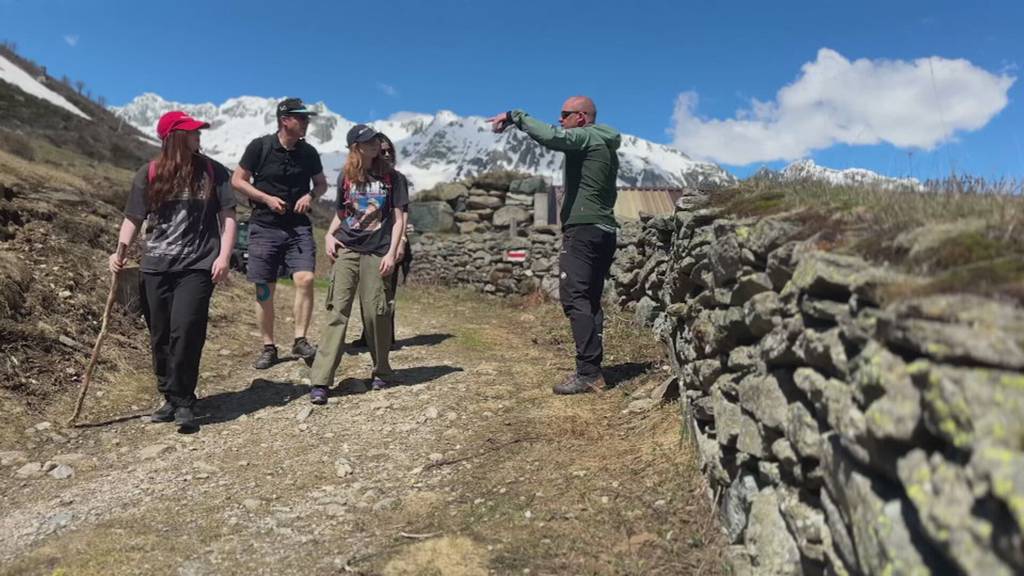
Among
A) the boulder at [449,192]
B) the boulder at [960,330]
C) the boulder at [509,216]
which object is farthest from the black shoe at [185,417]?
the boulder at [449,192]

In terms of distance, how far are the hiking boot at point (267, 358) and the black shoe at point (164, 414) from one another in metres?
1.43

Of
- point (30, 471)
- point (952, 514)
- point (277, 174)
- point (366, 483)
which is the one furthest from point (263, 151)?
point (952, 514)

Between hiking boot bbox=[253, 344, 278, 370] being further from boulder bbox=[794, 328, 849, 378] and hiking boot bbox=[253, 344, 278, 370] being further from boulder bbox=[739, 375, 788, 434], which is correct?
boulder bbox=[794, 328, 849, 378]

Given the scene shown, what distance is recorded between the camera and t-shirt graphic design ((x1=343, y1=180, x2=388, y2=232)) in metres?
5.28

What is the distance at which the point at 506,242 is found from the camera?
13266 millimetres

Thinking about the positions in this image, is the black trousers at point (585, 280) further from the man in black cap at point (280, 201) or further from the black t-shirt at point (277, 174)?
the black t-shirt at point (277, 174)

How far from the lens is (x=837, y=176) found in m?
3.84

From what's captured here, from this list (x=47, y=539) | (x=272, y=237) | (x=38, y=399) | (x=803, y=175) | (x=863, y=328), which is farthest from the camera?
(x=272, y=237)

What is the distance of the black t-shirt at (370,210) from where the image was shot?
207 inches

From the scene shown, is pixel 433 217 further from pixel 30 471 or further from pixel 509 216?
pixel 30 471

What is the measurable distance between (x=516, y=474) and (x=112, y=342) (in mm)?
4293

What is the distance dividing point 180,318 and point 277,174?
5.98 ft

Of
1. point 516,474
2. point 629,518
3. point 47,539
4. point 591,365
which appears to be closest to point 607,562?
point 629,518

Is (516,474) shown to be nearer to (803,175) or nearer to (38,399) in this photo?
(803,175)
